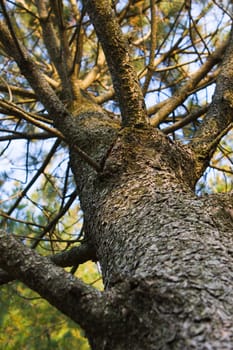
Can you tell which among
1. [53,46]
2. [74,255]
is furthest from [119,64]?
[53,46]

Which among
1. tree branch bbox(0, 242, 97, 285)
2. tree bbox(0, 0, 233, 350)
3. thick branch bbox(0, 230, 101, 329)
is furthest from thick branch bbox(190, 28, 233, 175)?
thick branch bbox(0, 230, 101, 329)

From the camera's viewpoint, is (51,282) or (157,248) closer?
(51,282)

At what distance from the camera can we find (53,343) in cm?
303

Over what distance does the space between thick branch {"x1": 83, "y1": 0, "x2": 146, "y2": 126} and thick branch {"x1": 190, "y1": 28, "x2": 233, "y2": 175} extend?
8.0 inches

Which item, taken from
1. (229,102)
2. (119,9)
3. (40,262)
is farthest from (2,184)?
(40,262)

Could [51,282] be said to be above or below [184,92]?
below

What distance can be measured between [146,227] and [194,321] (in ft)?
1.03

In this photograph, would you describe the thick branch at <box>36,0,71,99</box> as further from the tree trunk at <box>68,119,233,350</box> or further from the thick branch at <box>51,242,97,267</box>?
the thick branch at <box>51,242,97,267</box>

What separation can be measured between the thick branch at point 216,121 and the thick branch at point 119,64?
204 mm

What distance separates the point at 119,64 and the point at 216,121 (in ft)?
1.21

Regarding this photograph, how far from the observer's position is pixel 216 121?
1.51 meters

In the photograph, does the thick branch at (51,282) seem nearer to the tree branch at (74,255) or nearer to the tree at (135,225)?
the tree at (135,225)

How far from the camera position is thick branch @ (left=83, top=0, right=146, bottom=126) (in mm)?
1345

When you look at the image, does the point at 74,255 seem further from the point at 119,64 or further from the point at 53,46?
the point at 53,46
